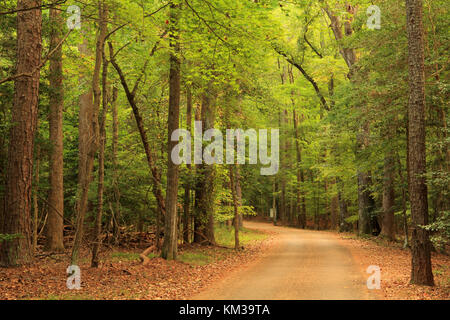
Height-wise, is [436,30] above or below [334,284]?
above

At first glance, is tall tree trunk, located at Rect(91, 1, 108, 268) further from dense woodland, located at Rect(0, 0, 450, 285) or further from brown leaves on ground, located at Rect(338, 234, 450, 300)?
brown leaves on ground, located at Rect(338, 234, 450, 300)

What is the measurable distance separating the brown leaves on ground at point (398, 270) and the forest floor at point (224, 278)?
20mm

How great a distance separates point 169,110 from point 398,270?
28.4ft

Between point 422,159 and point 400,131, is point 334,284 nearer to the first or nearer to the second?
point 422,159

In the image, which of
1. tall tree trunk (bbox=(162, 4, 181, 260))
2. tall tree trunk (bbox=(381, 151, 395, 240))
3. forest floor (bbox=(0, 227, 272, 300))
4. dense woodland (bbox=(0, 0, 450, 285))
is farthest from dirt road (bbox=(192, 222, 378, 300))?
tall tree trunk (bbox=(381, 151, 395, 240))

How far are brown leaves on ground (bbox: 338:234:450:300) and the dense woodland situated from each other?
562 mm

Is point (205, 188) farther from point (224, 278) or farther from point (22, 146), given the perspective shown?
point (22, 146)

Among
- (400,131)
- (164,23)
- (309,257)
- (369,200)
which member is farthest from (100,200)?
(369,200)

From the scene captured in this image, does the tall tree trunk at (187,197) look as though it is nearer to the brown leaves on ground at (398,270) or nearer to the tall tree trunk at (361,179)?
the brown leaves on ground at (398,270)

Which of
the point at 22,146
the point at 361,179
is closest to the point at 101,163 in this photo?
the point at 22,146

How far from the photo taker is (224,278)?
35.6ft

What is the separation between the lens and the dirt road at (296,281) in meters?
8.27
